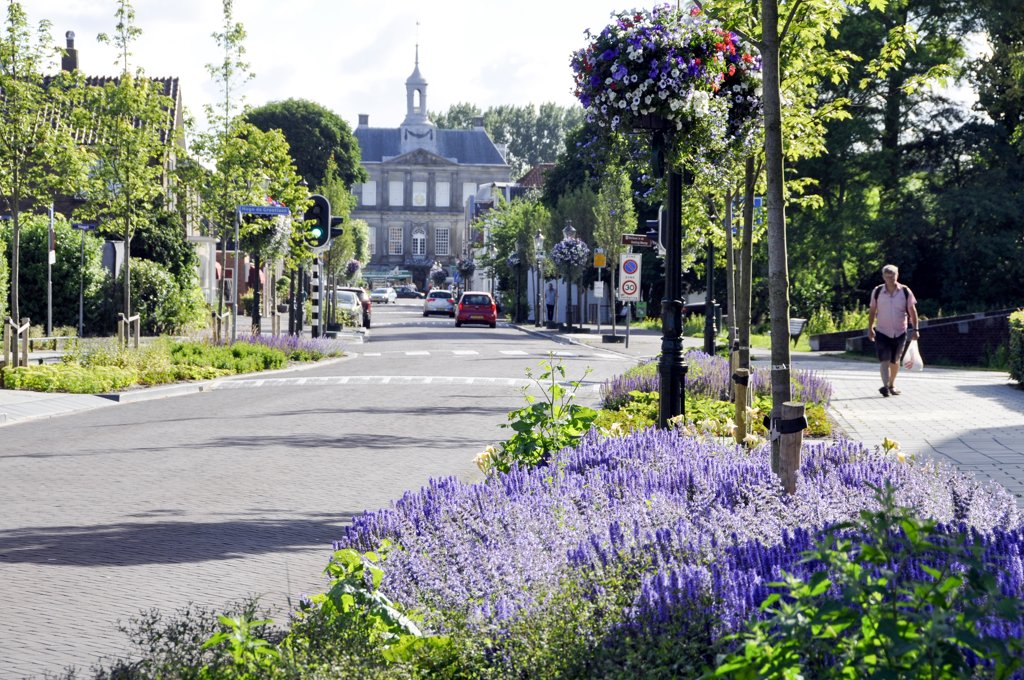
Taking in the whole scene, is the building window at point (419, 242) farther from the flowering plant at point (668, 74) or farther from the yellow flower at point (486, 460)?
the yellow flower at point (486, 460)

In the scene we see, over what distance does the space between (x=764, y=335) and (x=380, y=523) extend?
40320 mm

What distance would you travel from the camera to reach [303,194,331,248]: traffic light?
2997 cm

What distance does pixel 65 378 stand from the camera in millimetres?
20047

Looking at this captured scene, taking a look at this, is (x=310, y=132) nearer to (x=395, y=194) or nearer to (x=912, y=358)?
(x=395, y=194)

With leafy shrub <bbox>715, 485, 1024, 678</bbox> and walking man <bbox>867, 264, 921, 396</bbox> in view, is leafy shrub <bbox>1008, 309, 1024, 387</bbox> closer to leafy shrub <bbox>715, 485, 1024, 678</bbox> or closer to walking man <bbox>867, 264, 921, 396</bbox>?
walking man <bbox>867, 264, 921, 396</bbox>

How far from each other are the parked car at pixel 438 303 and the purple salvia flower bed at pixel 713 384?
60225mm

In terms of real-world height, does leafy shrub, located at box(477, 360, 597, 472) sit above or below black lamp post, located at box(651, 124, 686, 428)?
below

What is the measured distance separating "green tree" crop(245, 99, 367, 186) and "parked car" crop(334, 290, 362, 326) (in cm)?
4037

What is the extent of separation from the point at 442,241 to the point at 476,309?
10128 cm

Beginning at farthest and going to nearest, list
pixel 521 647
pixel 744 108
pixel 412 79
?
pixel 412 79 → pixel 744 108 → pixel 521 647

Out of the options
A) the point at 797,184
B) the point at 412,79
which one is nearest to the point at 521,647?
the point at 797,184

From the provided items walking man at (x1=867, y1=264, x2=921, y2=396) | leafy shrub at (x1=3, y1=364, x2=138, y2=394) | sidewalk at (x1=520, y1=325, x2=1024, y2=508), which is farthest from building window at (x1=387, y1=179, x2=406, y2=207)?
walking man at (x1=867, y1=264, x2=921, y2=396)

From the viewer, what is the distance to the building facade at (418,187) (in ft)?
504

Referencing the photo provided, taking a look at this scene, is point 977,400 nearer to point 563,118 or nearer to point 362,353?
point 362,353
